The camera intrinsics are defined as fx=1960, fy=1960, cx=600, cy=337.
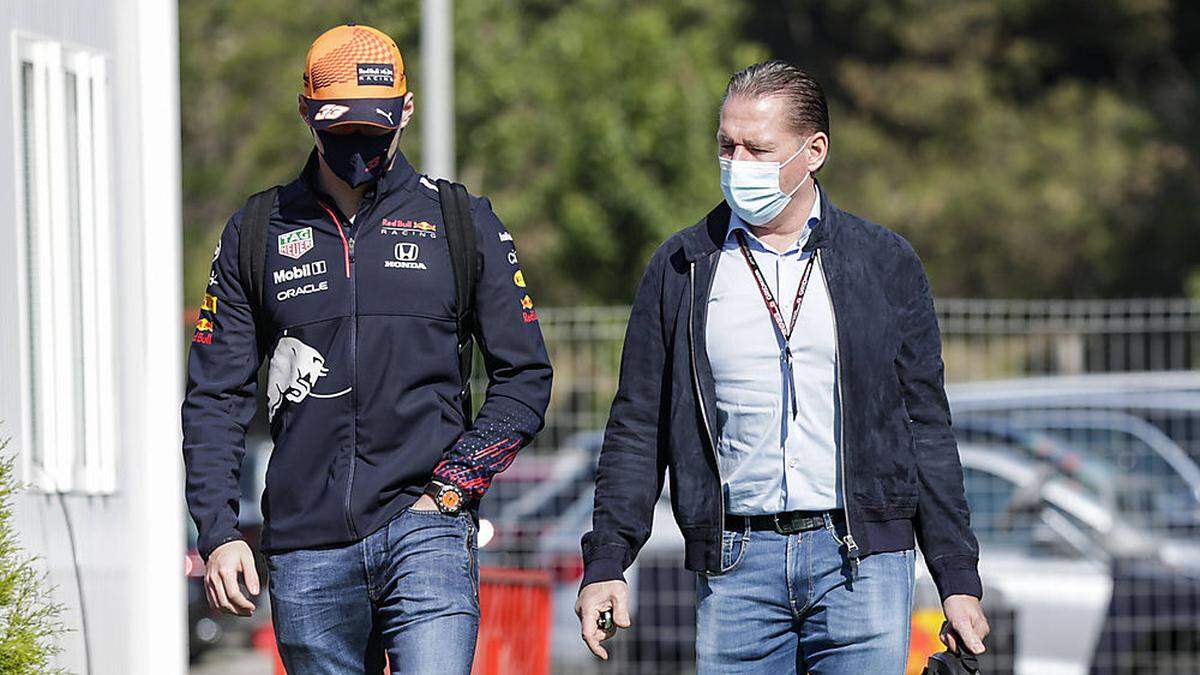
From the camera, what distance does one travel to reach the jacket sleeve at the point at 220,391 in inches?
166

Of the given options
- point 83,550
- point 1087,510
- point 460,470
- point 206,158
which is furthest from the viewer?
point 206,158

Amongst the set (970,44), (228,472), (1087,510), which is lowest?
(1087,510)

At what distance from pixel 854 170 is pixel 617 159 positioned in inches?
461

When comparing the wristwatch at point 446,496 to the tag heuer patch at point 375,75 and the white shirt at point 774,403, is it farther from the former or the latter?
the tag heuer patch at point 375,75

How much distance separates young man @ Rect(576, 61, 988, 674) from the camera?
13.5ft

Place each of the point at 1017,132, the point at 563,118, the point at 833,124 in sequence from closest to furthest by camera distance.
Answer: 1. the point at 563,118
2. the point at 1017,132
3. the point at 833,124

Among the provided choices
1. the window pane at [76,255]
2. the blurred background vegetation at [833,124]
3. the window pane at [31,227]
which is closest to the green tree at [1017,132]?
the blurred background vegetation at [833,124]

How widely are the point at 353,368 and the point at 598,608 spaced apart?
2.38 ft

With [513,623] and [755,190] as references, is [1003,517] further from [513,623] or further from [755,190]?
[755,190]

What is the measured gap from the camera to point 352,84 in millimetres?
4180

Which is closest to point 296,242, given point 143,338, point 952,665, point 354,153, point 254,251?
point 254,251

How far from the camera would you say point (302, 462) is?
4191 millimetres

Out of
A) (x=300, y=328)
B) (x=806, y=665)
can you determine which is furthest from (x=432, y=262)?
(x=806, y=665)

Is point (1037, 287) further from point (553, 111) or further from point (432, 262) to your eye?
point (432, 262)
